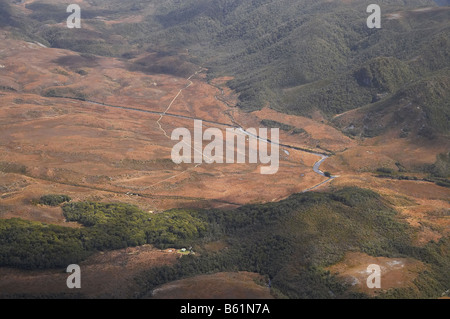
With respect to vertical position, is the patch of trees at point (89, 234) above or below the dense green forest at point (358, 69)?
below

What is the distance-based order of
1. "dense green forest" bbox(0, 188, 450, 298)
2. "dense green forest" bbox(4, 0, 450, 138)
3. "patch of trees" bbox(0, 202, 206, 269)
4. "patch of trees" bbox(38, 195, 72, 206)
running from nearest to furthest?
"dense green forest" bbox(0, 188, 450, 298), "patch of trees" bbox(0, 202, 206, 269), "patch of trees" bbox(38, 195, 72, 206), "dense green forest" bbox(4, 0, 450, 138)

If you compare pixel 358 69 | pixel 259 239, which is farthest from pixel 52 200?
pixel 358 69

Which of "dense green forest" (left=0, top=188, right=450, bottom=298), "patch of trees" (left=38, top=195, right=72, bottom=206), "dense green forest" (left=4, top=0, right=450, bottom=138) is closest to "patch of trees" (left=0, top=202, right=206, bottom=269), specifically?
"dense green forest" (left=0, top=188, right=450, bottom=298)

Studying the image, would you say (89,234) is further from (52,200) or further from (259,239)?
(259,239)

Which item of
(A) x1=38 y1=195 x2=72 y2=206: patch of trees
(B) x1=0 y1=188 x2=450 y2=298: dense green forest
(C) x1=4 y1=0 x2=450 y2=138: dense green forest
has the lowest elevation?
(B) x1=0 y1=188 x2=450 y2=298: dense green forest

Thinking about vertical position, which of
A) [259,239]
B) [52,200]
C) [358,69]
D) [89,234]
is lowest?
[259,239]

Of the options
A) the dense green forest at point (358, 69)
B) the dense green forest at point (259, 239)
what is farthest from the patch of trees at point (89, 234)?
the dense green forest at point (358, 69)

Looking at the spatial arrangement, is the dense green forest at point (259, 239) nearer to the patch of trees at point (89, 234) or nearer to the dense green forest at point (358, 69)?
the patch of trees at point (89, 234)

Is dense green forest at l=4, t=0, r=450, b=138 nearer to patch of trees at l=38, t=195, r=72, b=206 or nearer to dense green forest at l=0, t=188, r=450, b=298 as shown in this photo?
dense green forest at l=0, t=188, r=450, b=298
